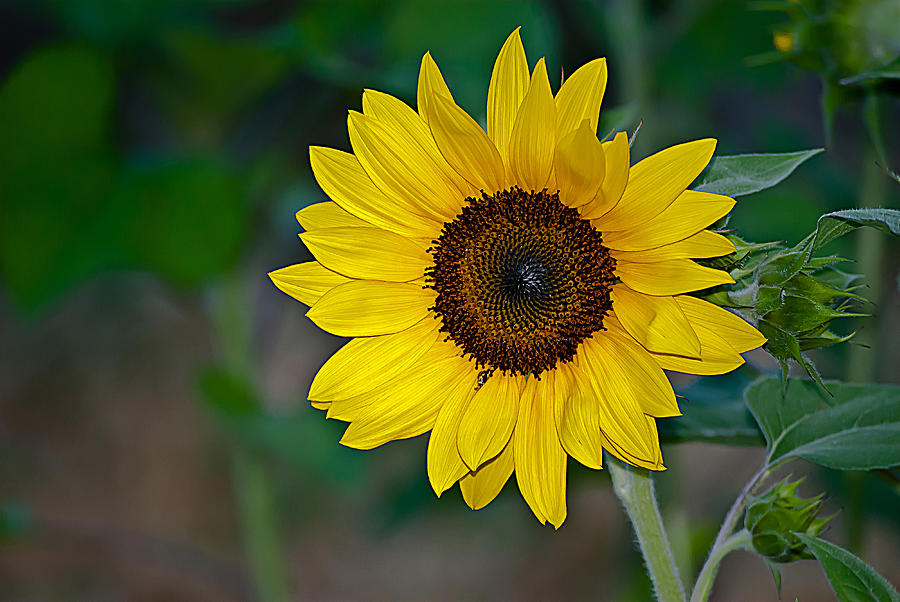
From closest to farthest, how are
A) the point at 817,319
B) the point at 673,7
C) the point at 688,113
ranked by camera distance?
the point at 817,319
the point at 673,7
the point at 688,113

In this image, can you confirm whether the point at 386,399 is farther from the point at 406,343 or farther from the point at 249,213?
the point at 249,213

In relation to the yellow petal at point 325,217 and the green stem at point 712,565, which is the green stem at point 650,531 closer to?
the green stem at point 712,565

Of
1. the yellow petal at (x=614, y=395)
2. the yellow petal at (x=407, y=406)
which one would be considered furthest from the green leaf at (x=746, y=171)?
the yellow petal at (x=407, y=406)

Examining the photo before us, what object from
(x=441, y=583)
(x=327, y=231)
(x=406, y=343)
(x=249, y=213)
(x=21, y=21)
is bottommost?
(x=441, y=583)

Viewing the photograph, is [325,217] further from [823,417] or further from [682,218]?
[823,417]

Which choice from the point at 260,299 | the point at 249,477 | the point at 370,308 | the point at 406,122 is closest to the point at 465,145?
the point at 406,122

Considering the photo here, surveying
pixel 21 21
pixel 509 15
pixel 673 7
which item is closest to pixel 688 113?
pixel 673 7

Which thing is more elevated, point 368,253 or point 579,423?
point 368,253
